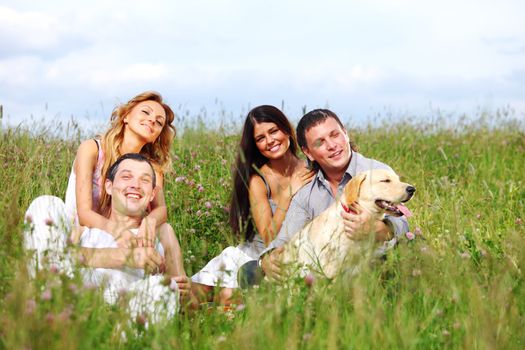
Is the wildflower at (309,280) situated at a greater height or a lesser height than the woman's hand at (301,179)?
lesser

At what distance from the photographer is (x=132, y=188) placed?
456cm

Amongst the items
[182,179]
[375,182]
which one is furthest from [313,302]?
[182,179]

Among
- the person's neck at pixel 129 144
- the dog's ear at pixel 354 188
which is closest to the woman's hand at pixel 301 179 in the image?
the dog's ear at pixel 354 188

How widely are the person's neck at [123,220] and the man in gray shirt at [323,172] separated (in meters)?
0.84

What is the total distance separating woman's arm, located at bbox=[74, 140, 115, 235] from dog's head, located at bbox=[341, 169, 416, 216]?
162 cm

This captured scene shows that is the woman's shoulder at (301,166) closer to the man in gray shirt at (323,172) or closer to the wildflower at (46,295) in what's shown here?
the man in gray shirt at (323,172)

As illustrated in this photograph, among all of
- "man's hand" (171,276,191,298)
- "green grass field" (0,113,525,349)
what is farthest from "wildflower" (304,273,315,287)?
"man's hand" (171,276,191,298)

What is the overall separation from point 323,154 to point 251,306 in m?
2.14

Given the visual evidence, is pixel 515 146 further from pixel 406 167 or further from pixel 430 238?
pixel 430 238

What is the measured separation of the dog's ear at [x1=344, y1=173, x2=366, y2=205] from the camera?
4398 millimetres

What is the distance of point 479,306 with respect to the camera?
2.72 m

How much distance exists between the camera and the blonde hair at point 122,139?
5.26 m

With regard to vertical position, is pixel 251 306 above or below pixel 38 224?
below

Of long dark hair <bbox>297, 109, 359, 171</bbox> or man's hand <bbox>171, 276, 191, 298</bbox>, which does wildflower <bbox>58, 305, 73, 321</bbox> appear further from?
long dark hair <bbox>297, 109, 359, 171</bbox>
